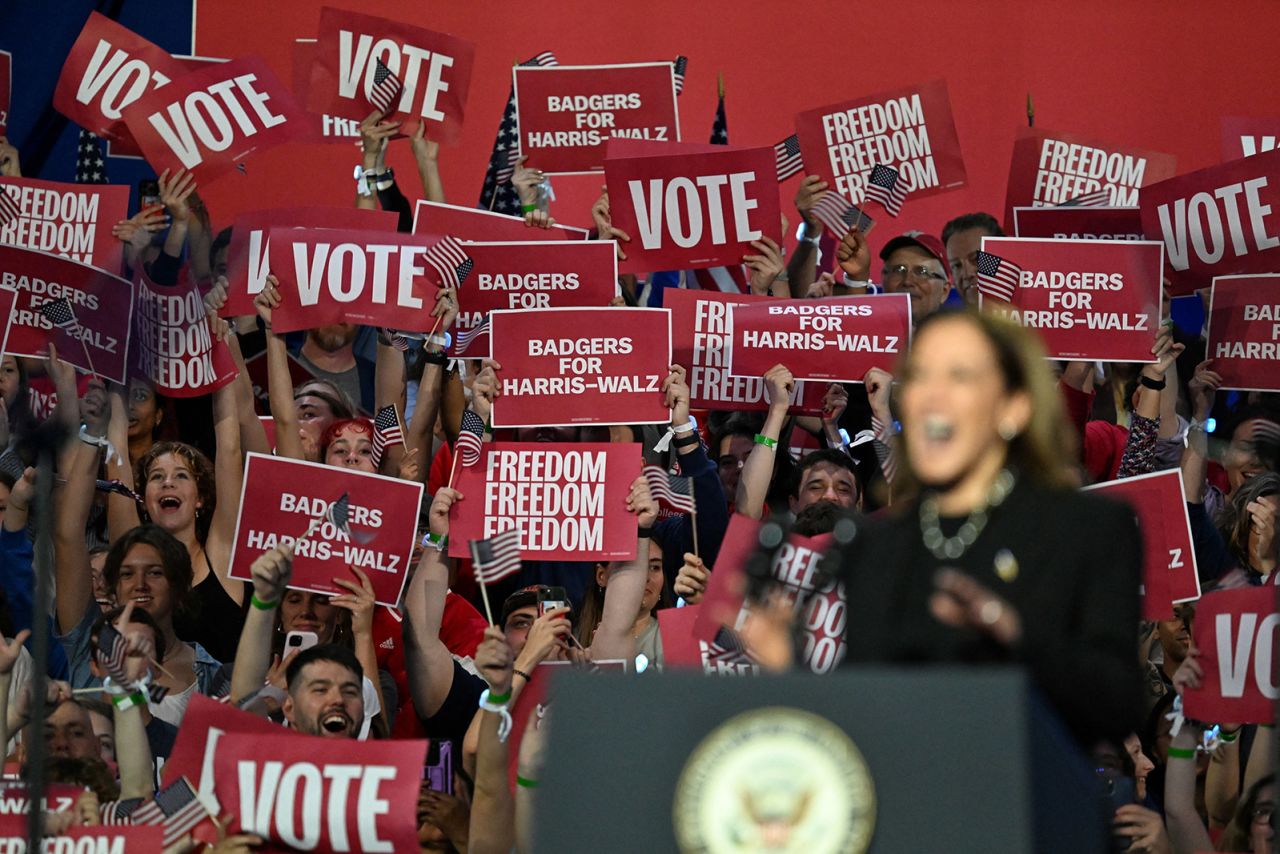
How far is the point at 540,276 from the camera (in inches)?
229

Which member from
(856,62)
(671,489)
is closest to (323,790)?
(671,489)

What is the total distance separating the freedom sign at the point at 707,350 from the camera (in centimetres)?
600

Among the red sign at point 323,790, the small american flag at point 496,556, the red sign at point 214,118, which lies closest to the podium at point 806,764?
the red sign at point 323,790

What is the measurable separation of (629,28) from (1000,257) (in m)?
3.49

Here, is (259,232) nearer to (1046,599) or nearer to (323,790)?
(323,790)

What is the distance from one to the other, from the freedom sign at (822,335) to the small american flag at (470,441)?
800 millimetres

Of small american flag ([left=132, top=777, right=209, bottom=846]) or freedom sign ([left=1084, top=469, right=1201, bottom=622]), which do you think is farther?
freedom sign ([left=1084, top=469, right=1201, bottom=622])

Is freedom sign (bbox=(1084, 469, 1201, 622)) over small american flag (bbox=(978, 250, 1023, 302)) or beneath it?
beneath

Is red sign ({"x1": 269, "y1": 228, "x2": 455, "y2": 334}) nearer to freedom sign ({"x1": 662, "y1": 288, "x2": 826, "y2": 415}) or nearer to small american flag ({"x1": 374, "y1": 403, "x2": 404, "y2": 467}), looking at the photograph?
small american flag ({"x1": 374, "y1": 403, "x2": 404, "y2": 467})

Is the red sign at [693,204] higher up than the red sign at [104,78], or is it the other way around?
the red sign at [104,78]

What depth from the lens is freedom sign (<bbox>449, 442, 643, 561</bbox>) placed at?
5156 millimetres

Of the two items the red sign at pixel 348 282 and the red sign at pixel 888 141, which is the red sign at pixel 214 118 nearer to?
the red sign at pixel 348 282

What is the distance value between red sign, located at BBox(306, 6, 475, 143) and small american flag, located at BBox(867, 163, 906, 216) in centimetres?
146

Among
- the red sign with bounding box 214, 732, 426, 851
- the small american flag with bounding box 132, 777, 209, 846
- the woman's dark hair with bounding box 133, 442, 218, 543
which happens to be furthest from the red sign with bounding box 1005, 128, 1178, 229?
the small american flag with bounding box 132, 777, 209, 846
